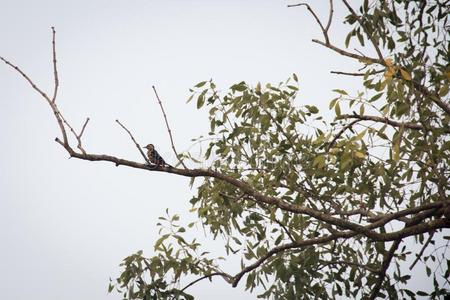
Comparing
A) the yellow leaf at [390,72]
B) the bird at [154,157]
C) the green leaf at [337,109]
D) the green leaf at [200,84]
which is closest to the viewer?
the yellow leaf at [390,72]

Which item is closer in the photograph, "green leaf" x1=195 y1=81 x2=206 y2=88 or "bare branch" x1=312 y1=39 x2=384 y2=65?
"bare branch" x1=312 y1=39 x2=384 y2=65

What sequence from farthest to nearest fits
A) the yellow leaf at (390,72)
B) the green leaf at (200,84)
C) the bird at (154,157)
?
1. the bird at (154,157)
2. the green leaf at (200,84)
3. the yellow leaf at (390,72)

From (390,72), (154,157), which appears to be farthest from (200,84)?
(390,72)

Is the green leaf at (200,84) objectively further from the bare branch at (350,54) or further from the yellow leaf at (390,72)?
the yellow leaf at (390,72)

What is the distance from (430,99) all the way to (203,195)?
2.57 m

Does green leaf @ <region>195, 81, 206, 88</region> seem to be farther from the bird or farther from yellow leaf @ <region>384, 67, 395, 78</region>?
yellow leaf @ <region>384, 67, 395, 78</region>

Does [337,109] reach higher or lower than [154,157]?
lower

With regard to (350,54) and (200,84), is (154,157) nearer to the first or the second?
(200,84)

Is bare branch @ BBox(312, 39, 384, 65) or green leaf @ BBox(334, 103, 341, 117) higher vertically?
bare branch @ BBox(312, 39, 384, 65)

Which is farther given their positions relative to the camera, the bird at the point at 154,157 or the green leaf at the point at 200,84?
the bird at the point at 154,157

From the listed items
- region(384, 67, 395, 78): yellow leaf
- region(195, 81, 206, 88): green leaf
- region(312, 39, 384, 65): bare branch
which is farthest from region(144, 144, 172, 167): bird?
region(384, 67, 395, 78): yellow leaf

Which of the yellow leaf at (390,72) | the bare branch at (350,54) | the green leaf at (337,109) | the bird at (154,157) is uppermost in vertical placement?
the bird at (154,157)

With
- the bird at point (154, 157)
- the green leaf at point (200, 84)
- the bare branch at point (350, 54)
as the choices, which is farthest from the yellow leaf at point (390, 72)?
the bird at point (154, 157)

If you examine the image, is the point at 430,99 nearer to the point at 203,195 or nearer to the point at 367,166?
the point at 367,166
